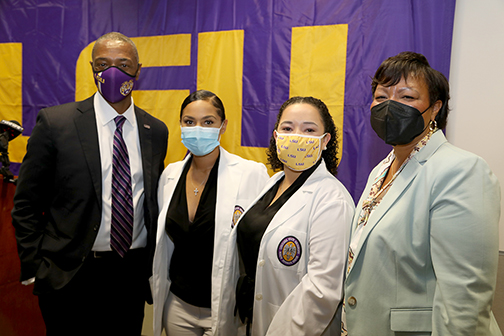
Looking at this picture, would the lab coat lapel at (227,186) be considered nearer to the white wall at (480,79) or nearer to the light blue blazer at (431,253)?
the light blue blazer at (431,253)

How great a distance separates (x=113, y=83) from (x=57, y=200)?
0.67m

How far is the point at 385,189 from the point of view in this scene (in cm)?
141

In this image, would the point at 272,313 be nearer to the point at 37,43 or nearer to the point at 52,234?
the point at 52,234

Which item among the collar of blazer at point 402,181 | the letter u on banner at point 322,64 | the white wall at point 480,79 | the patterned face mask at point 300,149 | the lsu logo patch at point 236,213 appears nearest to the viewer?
the collar of blazer at point 402,181

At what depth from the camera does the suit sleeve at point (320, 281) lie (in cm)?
141

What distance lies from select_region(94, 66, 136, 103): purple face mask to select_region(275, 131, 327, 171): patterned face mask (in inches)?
35.3

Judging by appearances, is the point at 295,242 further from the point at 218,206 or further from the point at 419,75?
the point at 419,75

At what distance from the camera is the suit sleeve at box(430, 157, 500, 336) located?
105cm

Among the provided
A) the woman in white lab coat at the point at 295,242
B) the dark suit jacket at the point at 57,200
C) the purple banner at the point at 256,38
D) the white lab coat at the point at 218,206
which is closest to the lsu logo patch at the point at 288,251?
the woman in white lab coat at the point at 295,242

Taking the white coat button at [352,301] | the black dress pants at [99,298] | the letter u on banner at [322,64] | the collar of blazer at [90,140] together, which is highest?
the letter u on banner at [322,64]

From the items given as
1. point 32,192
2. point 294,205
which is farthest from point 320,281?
point 32,192

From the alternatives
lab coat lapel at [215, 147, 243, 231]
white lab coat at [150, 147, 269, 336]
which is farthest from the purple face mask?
lab coat lapel at [215, 147, 243, 231]

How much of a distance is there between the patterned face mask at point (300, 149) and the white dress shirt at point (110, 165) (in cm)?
83

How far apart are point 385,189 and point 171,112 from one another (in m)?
2.37
